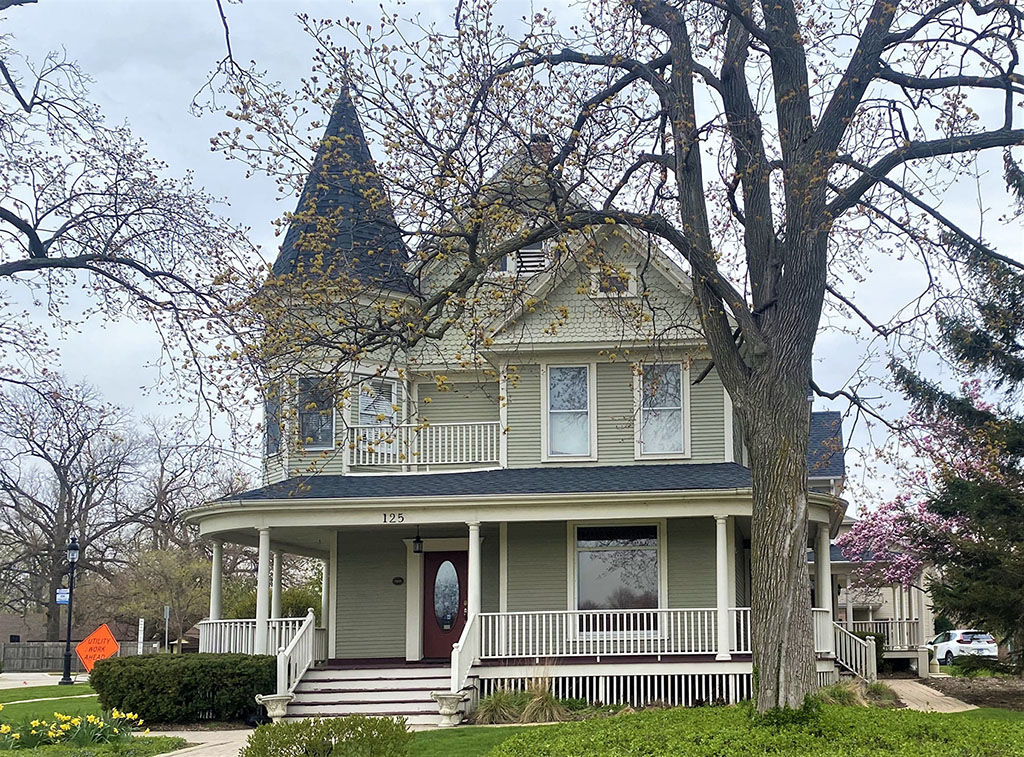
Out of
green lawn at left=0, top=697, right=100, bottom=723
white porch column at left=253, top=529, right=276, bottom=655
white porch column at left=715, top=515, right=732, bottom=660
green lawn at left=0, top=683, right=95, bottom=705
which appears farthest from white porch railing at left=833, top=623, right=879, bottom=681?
green lawn at left=0, top=683, right=95, bottom=705

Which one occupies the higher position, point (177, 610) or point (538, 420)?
point (538, 420)

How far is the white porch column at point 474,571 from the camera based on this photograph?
64.4 ft

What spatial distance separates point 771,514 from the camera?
1149cm

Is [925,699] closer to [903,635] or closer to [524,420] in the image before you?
[524,420]

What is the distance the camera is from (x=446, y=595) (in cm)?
2212

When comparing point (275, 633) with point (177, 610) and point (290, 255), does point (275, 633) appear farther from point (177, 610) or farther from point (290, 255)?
point (177, 610)

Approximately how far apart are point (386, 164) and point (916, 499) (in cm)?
2152

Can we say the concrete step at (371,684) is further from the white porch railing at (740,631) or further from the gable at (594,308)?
the gable at (594,308)

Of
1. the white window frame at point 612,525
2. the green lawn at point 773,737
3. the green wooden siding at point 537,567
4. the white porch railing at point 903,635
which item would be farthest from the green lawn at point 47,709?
the white porch railing at point 903,635

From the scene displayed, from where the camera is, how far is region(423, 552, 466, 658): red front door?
21.8 metres

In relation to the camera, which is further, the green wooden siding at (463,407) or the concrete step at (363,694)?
the green wooden siding at (463,407)

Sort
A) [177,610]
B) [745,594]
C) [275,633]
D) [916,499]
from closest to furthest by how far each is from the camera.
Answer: [275,633], [745,594], [916,499], [177,610]

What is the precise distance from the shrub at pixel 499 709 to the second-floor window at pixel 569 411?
5277 millimetres

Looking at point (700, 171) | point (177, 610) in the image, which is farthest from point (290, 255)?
point (177, 610)
